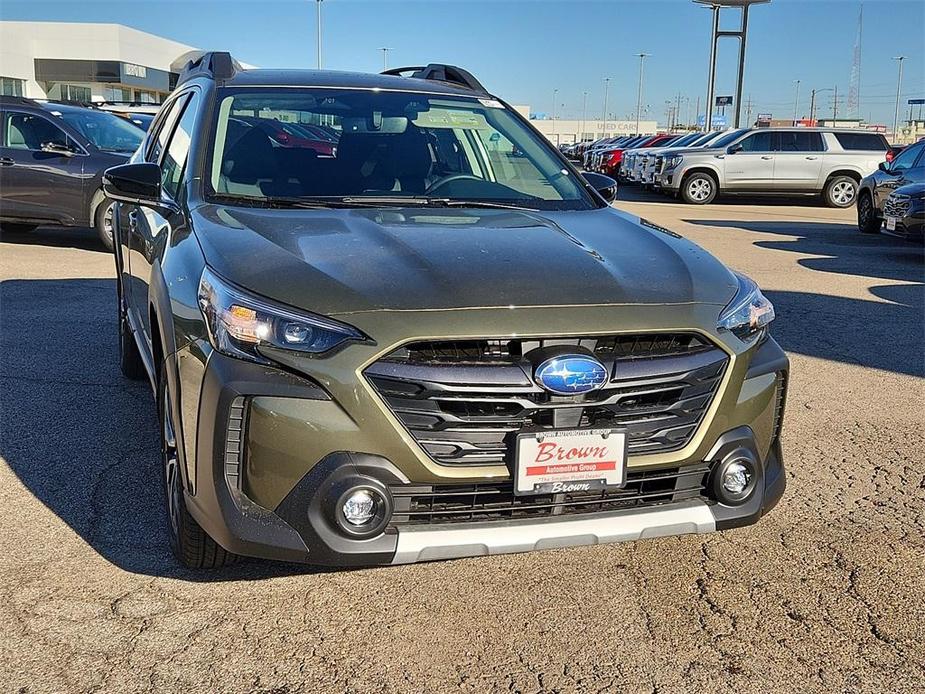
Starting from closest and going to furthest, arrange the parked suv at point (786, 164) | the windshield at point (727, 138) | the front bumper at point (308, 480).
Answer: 1. the front bumper at point (308, 480)
2. the parked suv at point (786, 164)
3. the windshield at point (727, 138)

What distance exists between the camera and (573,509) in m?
2.76

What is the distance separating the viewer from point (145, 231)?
4.05 m

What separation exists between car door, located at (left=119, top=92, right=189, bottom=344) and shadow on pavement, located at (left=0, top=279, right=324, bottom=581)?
0.56 m

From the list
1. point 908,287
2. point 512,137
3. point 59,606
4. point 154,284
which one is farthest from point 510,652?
point 908,287

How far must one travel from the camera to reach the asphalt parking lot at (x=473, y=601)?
265cm

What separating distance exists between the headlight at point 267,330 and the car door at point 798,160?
2052cm

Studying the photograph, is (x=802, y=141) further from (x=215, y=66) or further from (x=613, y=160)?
(x=215, y=66)

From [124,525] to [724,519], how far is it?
2155 millimetres

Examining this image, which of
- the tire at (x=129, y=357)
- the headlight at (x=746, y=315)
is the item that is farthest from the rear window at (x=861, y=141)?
the headlight at (x=746, y=315)

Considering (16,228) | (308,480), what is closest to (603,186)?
(308,480)

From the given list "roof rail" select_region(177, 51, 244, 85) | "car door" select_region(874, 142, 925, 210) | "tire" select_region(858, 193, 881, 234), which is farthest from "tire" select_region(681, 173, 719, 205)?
"roof rail" select_region(177, 51, 244, 85)

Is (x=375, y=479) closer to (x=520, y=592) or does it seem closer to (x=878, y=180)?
(x=520, y=592)

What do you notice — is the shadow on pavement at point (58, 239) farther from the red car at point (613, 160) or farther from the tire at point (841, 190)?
the red car at point (613, 160)

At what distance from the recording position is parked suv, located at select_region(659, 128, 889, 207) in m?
21.2
